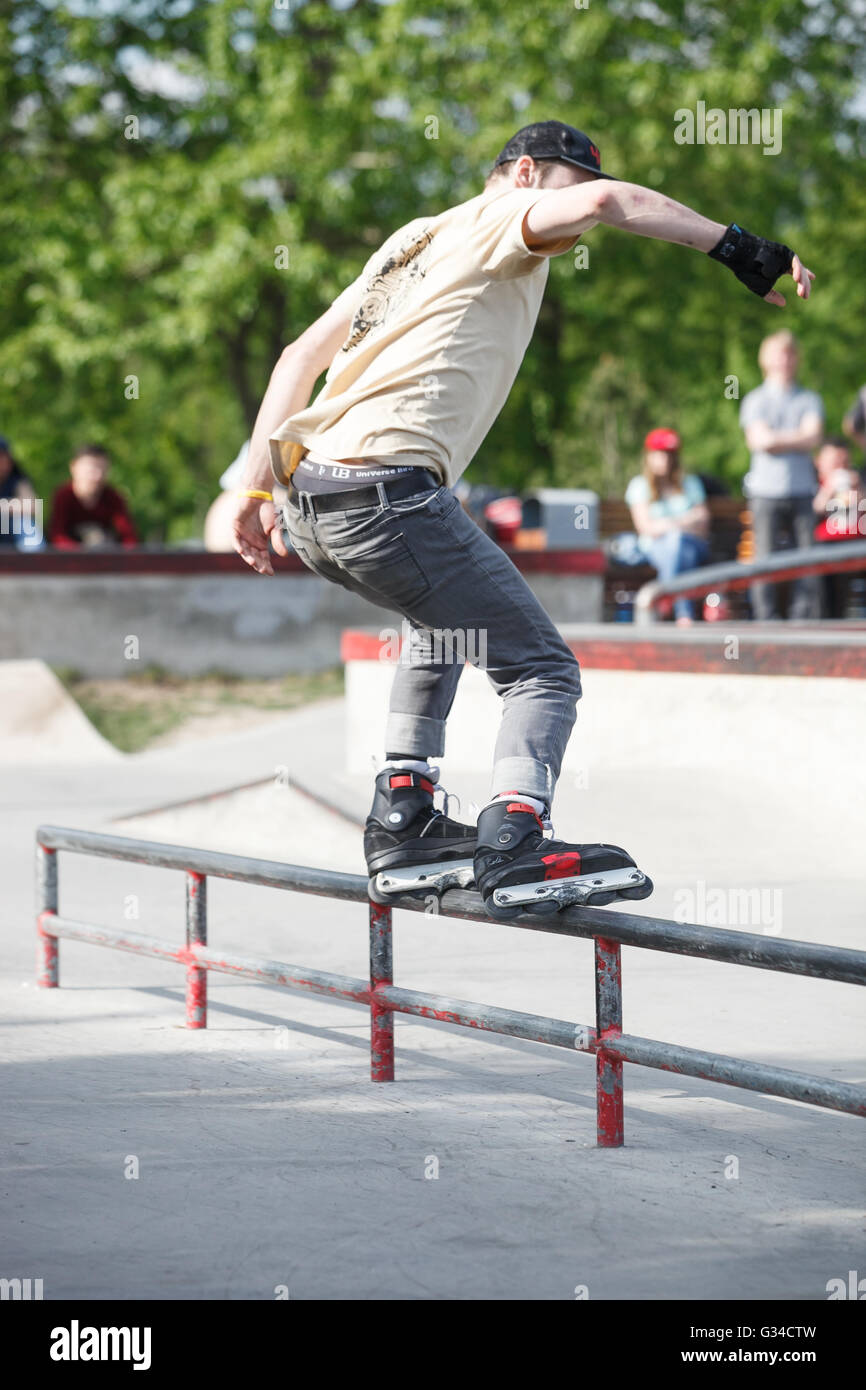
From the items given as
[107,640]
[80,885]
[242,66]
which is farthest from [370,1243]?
[242,66]

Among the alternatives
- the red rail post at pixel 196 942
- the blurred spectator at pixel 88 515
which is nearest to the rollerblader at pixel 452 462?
the red rail post at pixel 196 942

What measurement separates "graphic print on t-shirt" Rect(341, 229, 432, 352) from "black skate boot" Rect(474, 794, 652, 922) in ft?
3.92

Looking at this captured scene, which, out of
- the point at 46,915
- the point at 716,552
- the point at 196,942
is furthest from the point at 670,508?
the point at 196,942

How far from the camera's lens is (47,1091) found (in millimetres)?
4242

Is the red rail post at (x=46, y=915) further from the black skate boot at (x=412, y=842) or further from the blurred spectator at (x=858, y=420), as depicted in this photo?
the blurred spectator at (x=858, y=420)

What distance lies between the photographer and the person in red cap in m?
13.3

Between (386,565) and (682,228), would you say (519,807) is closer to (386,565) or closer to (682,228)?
(386,565)

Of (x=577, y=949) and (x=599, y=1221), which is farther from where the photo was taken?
(x=577, y=949)

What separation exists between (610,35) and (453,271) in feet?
65.6

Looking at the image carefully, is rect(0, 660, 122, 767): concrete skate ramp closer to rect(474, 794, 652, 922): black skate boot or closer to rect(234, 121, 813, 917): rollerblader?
rect(234, 121, 813, 917): rollerblader

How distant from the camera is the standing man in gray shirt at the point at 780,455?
11.4 metres

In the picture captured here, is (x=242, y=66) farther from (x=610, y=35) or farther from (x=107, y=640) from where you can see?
(x=107, y=640)
